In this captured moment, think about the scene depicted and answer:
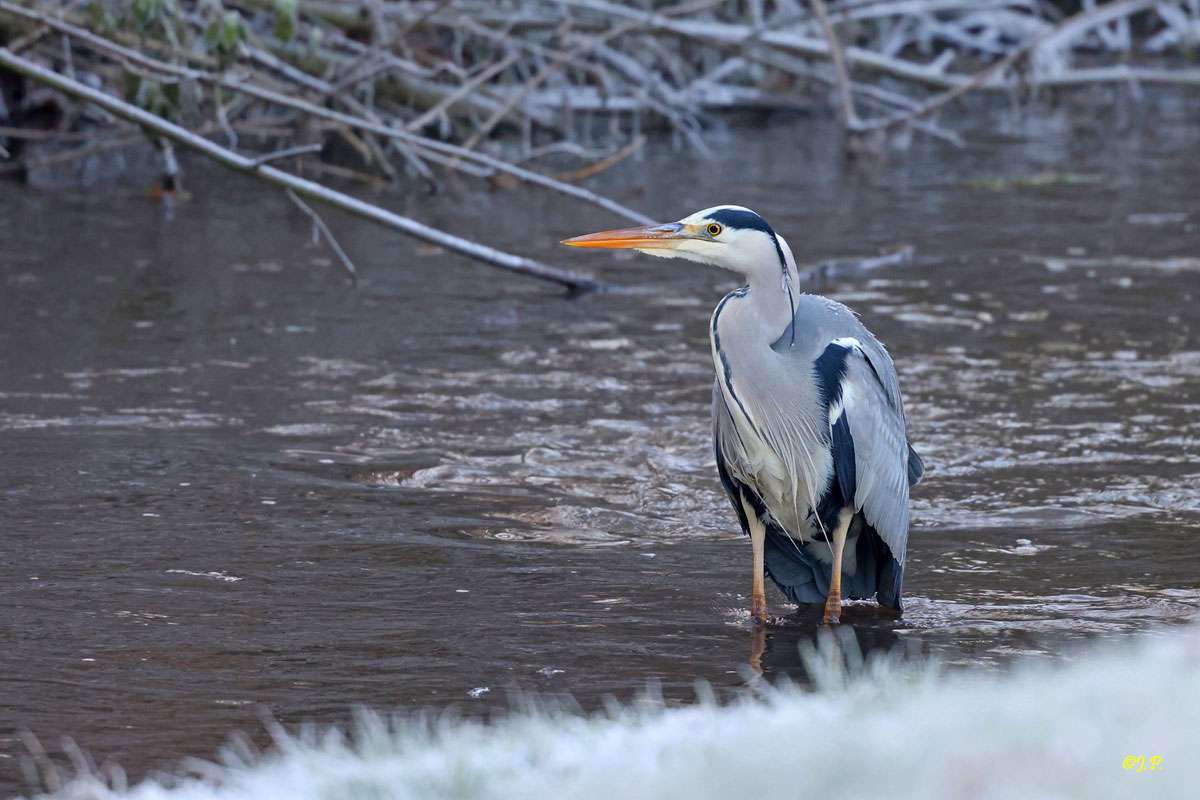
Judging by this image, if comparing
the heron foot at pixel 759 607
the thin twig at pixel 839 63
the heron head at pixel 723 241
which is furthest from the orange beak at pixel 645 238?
the thin twig at pixel 839 63

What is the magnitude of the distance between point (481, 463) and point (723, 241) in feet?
6.77

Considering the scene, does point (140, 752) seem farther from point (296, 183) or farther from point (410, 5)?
point (410, 5)

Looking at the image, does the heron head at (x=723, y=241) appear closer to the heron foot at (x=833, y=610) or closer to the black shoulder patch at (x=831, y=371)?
the black shoulder patch at (x=831, y=371)

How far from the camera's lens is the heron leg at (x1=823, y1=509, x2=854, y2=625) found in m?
4.83

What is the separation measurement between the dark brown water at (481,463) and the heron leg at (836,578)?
9cm

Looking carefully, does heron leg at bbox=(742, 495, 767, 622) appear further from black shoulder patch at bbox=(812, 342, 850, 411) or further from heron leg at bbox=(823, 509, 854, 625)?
black shoulder patch at bbox=(812, 342, 850, 411)

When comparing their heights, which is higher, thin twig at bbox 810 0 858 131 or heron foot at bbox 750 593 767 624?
thin twig at bbox 810 0 858 131

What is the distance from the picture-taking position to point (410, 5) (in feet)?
44.1

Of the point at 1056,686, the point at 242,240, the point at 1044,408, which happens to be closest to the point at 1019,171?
the point at 242,240

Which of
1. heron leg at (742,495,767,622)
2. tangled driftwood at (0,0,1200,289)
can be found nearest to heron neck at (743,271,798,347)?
heron leg at (742,495,767,622)

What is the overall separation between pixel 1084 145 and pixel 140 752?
1369cm

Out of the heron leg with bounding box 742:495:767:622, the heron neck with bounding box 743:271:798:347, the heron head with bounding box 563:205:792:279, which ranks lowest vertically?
the heron leg with bounding box 742:495:767:622

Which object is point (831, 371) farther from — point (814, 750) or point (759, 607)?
point (814, 750)

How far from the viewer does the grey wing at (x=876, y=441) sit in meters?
4.73
